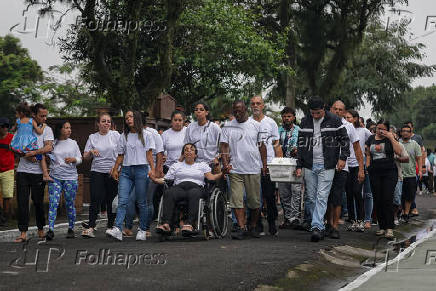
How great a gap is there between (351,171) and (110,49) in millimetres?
16033

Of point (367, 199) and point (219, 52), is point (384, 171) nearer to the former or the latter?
point (367, 199)

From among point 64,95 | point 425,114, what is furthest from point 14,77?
point 425,114

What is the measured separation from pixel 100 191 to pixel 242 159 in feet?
7.20

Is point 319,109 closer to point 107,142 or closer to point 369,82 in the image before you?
point 107,142

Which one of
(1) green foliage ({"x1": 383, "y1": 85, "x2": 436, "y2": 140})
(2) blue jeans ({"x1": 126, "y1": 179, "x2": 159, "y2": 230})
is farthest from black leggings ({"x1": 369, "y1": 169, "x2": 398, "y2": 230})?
(1) green foliage ({"x1": 383, "y1": 85, "x2": 436, "y2": 140})

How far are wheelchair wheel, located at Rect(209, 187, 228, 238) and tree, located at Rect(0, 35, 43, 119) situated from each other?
49236 millimetres

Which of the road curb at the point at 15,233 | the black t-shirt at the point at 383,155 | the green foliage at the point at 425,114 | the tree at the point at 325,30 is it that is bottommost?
the road curb at the point at 15,233

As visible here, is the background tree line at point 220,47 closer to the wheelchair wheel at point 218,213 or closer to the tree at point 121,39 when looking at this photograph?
the tree at point 121,39

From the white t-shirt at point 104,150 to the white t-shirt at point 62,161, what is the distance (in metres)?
0.36

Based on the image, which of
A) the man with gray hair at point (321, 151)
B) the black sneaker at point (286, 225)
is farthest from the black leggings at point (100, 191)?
the black sneaker at point (286, 225)

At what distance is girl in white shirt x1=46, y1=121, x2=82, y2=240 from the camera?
442 inches

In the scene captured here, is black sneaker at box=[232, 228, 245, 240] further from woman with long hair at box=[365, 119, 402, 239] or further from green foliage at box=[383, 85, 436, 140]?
green foliage at box=[383, 85, 436, 140]

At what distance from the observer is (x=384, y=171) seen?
1191cm

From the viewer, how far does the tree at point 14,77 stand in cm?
5931
